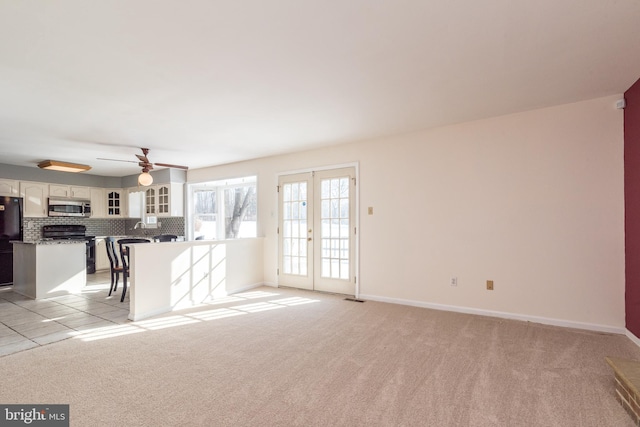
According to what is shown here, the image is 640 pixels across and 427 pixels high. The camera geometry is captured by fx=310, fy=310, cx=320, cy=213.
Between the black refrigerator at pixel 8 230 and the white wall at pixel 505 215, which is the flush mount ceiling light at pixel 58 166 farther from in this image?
the white wall at pixel 505 215

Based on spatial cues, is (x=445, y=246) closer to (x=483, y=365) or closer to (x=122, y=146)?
(x=483, y=365)

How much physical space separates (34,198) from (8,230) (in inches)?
36.3

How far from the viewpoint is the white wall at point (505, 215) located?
130 inches

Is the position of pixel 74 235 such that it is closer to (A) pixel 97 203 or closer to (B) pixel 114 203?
(A) pixel 97 203

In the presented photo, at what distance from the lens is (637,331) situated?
9.57 feet

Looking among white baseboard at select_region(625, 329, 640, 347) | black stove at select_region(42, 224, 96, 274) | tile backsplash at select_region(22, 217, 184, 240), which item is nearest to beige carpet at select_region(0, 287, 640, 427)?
white baseboard at select_region(625, 329, 640, 347)

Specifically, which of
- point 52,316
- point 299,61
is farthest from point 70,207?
point 299,61

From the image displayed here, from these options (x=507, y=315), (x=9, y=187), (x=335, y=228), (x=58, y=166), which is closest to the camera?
(x=507, y=315)

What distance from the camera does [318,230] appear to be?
5289 mm

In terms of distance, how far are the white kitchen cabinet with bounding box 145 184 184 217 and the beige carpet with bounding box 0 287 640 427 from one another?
3920mm

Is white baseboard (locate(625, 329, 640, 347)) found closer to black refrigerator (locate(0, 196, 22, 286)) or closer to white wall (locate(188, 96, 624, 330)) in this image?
white wall (locate(188, 96, 624, 330))

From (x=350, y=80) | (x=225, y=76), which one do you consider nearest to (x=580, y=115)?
(x=350, y=80)

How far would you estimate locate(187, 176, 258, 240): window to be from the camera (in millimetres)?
7191

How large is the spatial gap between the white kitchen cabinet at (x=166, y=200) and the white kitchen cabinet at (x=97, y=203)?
1410 millimetres
